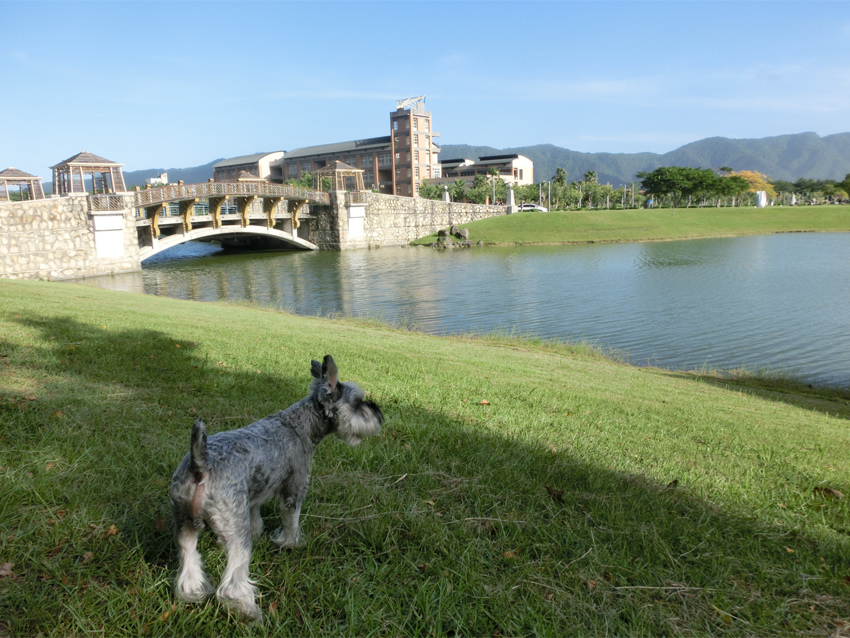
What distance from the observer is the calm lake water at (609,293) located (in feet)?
51.3

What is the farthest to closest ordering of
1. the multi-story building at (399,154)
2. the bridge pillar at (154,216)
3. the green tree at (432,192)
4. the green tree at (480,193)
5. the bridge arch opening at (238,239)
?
the multi-story building at (399,154) → the green tree at (480,193) → the green tree at (432,192) → the bridge arch opening at (238,239) → the bridge pillar at (154,216)

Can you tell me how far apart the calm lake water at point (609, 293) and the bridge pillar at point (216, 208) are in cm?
337

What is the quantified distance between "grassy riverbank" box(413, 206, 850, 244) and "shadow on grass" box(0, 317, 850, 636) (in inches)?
2018

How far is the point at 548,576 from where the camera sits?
2.96 m

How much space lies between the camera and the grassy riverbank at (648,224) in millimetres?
54863

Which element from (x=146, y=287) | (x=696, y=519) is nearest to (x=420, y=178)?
(x=146, y=287)

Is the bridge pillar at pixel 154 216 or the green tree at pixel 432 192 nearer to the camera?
the bridge pillar at pixel 154 216

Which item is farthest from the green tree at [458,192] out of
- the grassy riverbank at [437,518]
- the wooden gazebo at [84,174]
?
the grassy riverbank at [437,518]

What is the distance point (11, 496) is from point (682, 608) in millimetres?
3693

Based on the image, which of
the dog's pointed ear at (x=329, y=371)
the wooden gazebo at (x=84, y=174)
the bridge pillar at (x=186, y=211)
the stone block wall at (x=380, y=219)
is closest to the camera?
the dog's pointed ear at (x=329, y=371)

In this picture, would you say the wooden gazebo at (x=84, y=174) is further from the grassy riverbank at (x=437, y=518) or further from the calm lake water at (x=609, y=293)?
the grassy riverbank at (x=437, y=518)

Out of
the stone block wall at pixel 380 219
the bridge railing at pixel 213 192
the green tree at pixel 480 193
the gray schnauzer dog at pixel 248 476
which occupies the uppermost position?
the green tree at pixel 480 193

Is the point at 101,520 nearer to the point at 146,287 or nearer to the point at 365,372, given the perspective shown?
the point at 365,372

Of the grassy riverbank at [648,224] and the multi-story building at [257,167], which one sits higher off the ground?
the multi-story building at [257,167]
